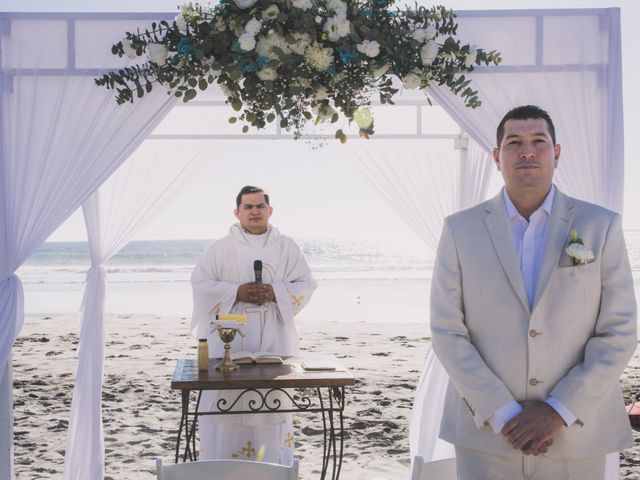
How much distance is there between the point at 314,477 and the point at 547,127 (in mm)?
3040

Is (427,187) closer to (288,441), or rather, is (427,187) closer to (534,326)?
(288,441)

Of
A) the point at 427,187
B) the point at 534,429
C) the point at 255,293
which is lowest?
the point at 534,429

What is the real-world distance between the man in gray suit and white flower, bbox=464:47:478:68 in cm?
140

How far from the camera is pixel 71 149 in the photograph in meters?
3.78

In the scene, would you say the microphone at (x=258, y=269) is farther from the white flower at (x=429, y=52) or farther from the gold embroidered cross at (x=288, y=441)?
the white flower at (x=429, y=52)

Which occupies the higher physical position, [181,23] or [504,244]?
[181,23]

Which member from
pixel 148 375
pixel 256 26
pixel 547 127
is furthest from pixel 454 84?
pixel 148 375

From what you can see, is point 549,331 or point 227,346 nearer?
point 549,331

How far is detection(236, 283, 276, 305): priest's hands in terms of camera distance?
445 cm

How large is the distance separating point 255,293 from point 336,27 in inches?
69.2

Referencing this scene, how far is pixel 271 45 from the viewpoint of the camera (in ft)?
11.1

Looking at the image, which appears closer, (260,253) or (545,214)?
(545,214)

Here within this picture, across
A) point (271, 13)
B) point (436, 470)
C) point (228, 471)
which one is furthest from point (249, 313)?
point (436, 470)

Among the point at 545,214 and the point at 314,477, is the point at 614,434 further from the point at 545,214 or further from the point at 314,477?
the point at 314,477
